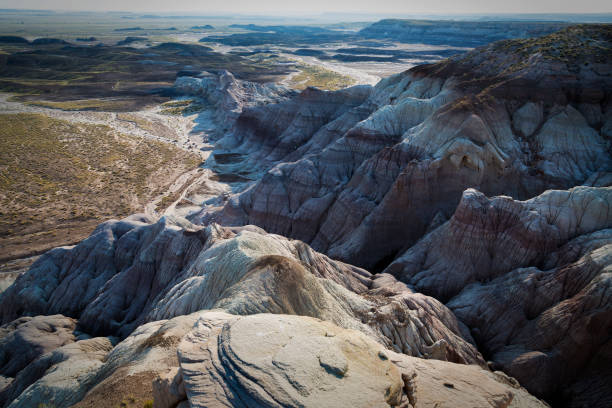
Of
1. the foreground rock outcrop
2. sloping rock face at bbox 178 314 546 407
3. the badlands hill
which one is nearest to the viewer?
sloping rock face at bbox 178 314 546 407

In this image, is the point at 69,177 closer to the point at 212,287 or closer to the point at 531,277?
the point at 212,287

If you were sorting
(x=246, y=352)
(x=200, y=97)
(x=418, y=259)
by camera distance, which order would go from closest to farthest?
(x=246, y=352) < (x=418, y=259) < (x=200, y=97)

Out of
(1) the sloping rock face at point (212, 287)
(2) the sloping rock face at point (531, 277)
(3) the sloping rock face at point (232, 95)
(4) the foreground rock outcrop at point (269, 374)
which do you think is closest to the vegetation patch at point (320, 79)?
(3) the sloping rock face at point (232, 95)

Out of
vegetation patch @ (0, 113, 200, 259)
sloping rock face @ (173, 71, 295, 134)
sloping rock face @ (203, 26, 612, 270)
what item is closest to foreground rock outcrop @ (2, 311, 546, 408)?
sloping rock face @ (203, 26, 612, 270)

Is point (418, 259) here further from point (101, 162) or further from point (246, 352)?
point (101, 162)

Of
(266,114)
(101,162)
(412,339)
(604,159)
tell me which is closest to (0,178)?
(101,162)

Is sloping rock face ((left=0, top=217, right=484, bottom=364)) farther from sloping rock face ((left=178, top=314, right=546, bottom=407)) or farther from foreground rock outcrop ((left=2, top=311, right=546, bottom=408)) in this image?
sloping rock face ((left=178, top=314, right=546, bottom=407))
